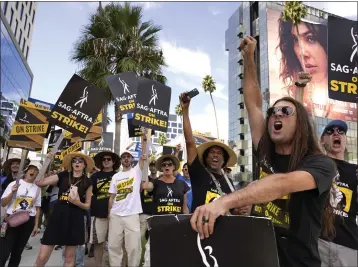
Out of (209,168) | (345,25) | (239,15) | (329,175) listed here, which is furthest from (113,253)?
(239,15)

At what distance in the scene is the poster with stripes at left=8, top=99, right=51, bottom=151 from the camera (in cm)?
732

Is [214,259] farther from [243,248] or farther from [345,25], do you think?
[345,25]

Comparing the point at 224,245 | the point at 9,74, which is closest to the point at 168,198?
the point at 224,245

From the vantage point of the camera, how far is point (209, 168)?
3766 millimetres

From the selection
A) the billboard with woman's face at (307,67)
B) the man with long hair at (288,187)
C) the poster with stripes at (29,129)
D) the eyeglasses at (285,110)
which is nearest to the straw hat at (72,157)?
the poster with stripes at (29,129)

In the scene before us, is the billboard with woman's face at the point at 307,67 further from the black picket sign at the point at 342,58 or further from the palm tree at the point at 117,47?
the black picket sign at the point at 342,58

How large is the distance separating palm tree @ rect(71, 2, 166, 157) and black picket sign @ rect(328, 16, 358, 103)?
9308 mm

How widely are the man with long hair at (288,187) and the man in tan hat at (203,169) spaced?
133cm

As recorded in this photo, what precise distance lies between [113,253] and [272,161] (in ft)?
14.2

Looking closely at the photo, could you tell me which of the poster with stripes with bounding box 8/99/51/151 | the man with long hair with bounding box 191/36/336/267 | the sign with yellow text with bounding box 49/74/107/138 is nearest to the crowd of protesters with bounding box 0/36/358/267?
the man with long hair with bounding box 191/36/336/267

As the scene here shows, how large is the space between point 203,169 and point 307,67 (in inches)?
1508

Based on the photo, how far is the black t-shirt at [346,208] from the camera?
319 centimetres

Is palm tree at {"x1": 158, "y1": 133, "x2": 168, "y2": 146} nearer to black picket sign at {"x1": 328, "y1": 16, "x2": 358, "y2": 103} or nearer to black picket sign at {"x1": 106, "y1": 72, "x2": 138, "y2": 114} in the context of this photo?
black picket sign at {"x1": 106, "y1": 72, "x2": 138, "y2": 114}

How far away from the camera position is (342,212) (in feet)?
10.7
